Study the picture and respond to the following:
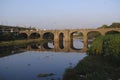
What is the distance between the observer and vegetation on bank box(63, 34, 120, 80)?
65.9ft

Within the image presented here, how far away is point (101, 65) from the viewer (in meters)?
27.4

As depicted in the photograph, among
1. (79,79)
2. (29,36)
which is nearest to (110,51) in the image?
(79,79)

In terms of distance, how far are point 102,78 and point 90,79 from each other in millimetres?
896

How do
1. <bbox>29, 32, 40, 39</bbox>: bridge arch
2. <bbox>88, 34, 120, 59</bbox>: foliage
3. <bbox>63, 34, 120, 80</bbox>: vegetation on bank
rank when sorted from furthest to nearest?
<bbox>29, 32, 40, 39</bbox>: bridge arch, <bbox>88, 34, 120, 59</bbox>: foliage, <bbox>63, 34, 120, 80</bbox>: vegetation on bank

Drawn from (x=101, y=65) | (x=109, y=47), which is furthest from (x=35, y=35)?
(x=101, y=65)

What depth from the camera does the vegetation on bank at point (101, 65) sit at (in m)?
20.1

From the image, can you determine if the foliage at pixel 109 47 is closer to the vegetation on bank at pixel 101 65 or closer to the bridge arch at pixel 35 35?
the vegetation on bank at pixel 101 65

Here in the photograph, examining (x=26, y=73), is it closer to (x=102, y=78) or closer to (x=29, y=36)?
(x=102, y=78)

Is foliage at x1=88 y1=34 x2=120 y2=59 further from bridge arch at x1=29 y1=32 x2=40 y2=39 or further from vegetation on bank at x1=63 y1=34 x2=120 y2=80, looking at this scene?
bridge arch at x1=29 y1=32 x2=40 y2=39

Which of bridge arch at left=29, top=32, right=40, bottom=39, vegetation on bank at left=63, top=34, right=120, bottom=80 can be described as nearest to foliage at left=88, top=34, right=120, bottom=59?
vegetation on bank at left=63, top=34, right=120, bottom=80

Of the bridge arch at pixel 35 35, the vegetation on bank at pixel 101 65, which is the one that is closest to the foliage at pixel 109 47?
the vegetation on bank at pixel 101 65

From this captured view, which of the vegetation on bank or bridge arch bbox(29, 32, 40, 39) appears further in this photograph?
bridge arch bbox(29, 32, 40, 39)

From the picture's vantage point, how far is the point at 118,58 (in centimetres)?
2706

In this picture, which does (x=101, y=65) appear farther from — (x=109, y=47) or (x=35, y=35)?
Result: (x=35, y=35)
